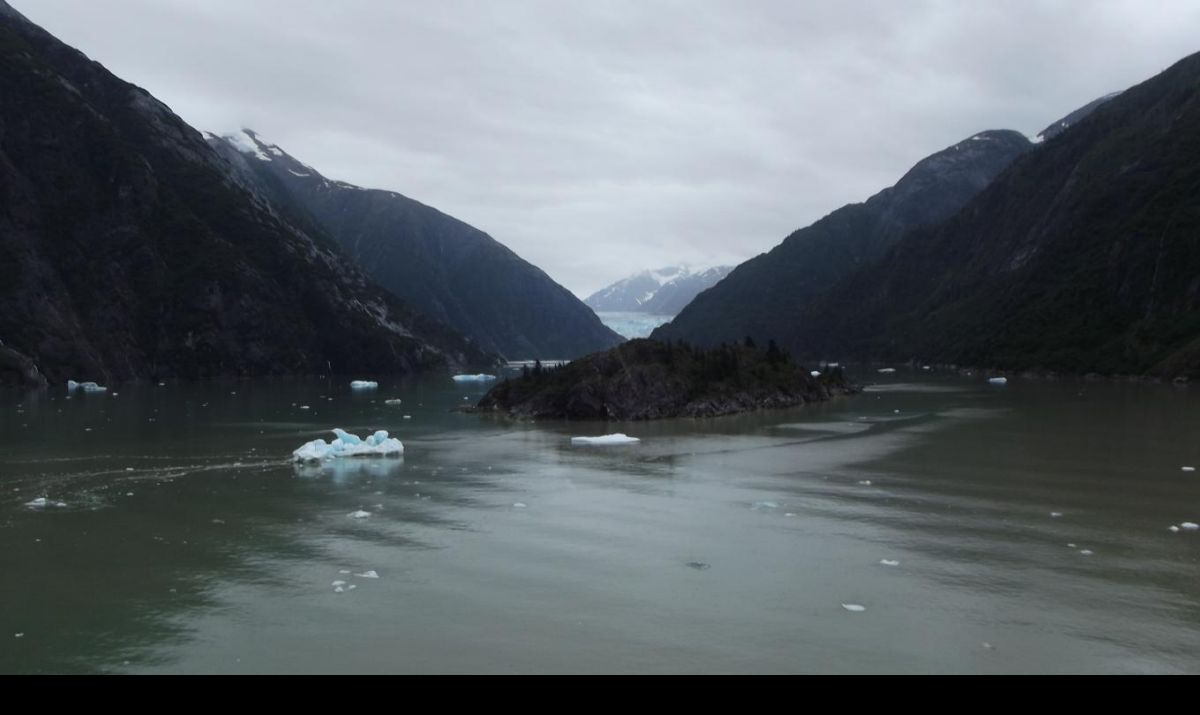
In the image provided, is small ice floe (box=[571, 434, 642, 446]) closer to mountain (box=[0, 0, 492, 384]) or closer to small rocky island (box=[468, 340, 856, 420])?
small rocky island (box=[468, 340, 856, 420])

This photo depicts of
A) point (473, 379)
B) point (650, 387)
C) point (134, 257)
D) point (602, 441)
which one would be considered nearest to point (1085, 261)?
point (473, 379)

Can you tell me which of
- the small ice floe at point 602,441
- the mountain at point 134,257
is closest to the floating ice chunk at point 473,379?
the mountain at point 134,257

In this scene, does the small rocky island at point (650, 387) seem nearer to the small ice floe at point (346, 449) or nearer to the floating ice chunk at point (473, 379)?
the small ice floe at point (346, 449)

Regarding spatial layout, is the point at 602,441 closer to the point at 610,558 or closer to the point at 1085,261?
the point at 610,558

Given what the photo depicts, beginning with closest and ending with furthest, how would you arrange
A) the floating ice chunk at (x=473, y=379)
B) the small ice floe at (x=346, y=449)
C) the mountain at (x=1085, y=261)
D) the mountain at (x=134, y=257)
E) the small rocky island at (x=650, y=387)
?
the small ice floe at (x=346, y=449), the small rocky island at (x=650, y=387), the mountain at (x=1085, y=261), the mountain at (x=134, y=257), the floating ice chunk at (x=473, y=379)

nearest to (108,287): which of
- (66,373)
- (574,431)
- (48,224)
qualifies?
(48,224)

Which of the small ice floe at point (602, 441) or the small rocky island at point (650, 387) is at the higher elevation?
the small rocky island at point (650, 387)

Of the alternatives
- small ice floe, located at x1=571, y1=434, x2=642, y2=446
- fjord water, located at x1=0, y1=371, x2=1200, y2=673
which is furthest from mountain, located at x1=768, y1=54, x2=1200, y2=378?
fjord water, located at x1=0, y1=371, x2=1200, y2=673
